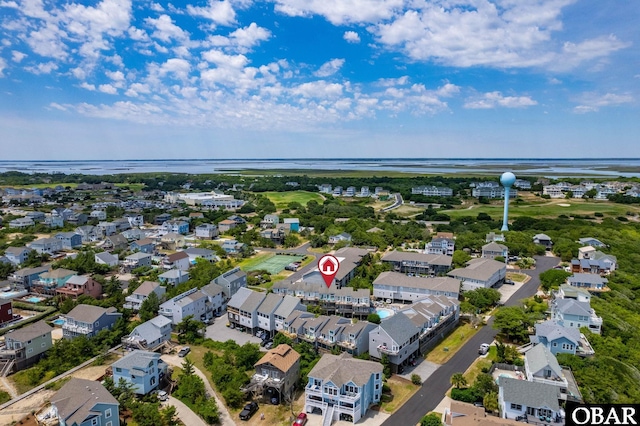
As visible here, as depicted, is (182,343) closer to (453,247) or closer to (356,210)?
(453,247)

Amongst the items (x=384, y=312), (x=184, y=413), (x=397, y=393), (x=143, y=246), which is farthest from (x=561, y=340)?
(x=143, y=246)

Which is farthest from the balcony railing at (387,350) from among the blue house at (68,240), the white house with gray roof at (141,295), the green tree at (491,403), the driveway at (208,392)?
the blue house at (68,240)

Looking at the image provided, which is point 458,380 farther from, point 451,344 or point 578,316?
point 578,316

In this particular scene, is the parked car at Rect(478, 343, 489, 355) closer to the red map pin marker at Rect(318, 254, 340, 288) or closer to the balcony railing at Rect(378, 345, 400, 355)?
the balcony railing at Rect(378, 345, 400, 355)

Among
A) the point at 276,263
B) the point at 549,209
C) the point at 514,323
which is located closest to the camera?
Answer: the point at 514,323

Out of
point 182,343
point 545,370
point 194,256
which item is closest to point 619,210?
point 545,370

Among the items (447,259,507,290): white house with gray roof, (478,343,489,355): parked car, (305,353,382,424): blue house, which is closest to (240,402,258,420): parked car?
(305,353,382,424): blue house

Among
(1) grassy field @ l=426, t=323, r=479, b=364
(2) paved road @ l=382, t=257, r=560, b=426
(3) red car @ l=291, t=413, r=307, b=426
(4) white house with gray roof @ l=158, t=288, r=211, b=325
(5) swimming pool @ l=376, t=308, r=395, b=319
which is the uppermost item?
(4) white house with gray roof @ l=158, t=288, r=211, b=325
